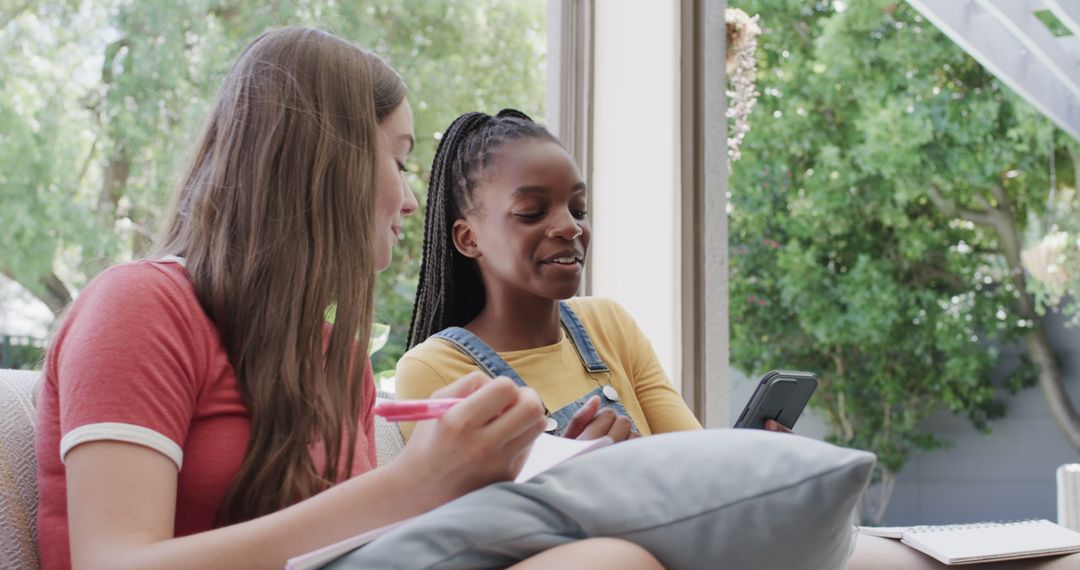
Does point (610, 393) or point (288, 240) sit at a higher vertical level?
point (288, 240)

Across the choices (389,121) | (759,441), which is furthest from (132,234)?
(759,441)

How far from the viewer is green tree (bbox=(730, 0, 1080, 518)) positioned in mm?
6500

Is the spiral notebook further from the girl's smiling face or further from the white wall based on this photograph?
the white wall

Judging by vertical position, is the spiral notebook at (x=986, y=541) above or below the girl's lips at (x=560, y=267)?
below

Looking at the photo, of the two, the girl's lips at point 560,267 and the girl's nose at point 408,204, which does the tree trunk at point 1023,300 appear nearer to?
the girl's lips at point 560,267

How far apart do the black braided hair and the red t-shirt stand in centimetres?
73

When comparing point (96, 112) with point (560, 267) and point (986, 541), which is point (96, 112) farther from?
point (986, 541)

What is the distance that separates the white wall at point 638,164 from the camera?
9.19 ft

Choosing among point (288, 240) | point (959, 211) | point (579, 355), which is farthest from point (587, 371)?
point (959, 211)

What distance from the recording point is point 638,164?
287cm

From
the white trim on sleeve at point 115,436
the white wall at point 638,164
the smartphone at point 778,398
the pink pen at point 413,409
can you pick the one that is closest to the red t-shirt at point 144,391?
the white trim on sleeve at point 115,436

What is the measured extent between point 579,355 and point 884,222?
5.44 metres

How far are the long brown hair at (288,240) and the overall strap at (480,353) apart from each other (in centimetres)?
45

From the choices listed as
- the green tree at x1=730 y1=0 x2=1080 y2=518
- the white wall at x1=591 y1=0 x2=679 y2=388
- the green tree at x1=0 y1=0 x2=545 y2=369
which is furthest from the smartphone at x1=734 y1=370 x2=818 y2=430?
the green tree at x1=730 y1=0 x2=1080 y2=518
